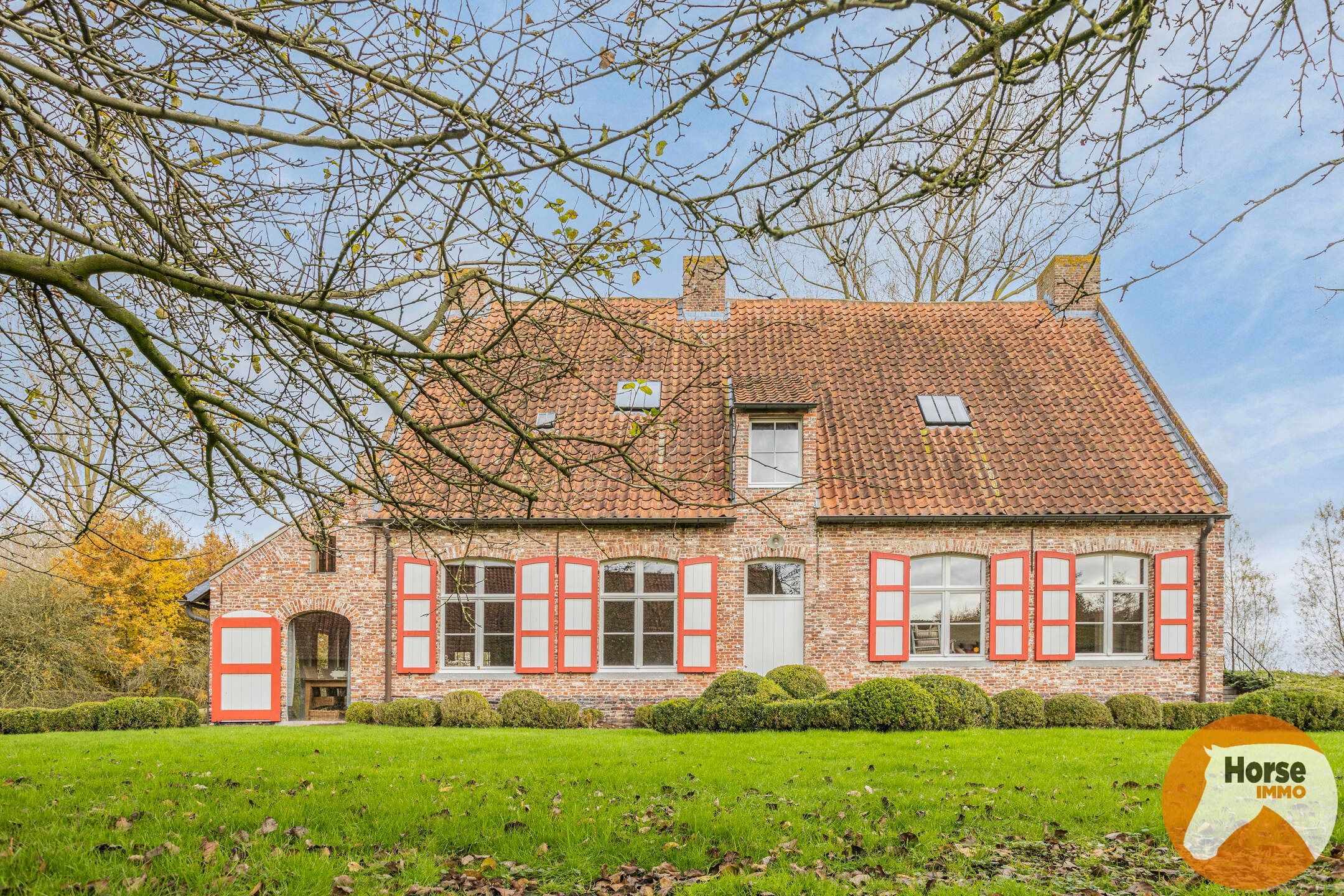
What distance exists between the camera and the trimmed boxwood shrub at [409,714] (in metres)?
12.9

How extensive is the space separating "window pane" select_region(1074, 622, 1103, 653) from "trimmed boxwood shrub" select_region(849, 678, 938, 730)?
14.9 ft

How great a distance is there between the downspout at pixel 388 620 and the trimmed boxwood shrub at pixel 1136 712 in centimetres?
1097

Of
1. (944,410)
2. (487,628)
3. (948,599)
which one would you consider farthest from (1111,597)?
(487,628)

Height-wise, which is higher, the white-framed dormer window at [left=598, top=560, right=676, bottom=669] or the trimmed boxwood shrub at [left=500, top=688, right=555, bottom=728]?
the white-framed dormer window at [left=598, top=560, right=676, bottom=669]

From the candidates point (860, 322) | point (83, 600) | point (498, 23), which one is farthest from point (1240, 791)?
point (83, 600)

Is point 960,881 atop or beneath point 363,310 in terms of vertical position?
beneath

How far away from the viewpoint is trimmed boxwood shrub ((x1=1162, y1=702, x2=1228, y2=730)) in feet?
41.0

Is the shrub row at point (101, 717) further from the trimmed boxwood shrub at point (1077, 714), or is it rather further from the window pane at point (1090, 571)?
the window pane at point (1090, 571)

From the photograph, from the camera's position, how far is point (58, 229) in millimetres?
4406

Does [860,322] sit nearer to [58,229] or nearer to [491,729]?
[491,729]

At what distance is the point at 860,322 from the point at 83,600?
17.0 meters

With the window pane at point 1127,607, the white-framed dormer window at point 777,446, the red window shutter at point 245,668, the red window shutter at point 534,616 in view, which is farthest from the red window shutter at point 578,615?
the window pane at point 1127,607

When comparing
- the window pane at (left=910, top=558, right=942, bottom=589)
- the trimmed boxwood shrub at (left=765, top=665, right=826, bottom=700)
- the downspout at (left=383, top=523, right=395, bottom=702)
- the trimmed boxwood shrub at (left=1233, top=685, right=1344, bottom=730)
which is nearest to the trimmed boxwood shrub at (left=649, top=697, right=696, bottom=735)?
the trimmed boxwood shrub at (left=765, top=665, right=826, bottom=700)

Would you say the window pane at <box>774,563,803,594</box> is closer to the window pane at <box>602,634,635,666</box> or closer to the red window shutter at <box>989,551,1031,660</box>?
the window pane at <box>602,634,635,666</box>
